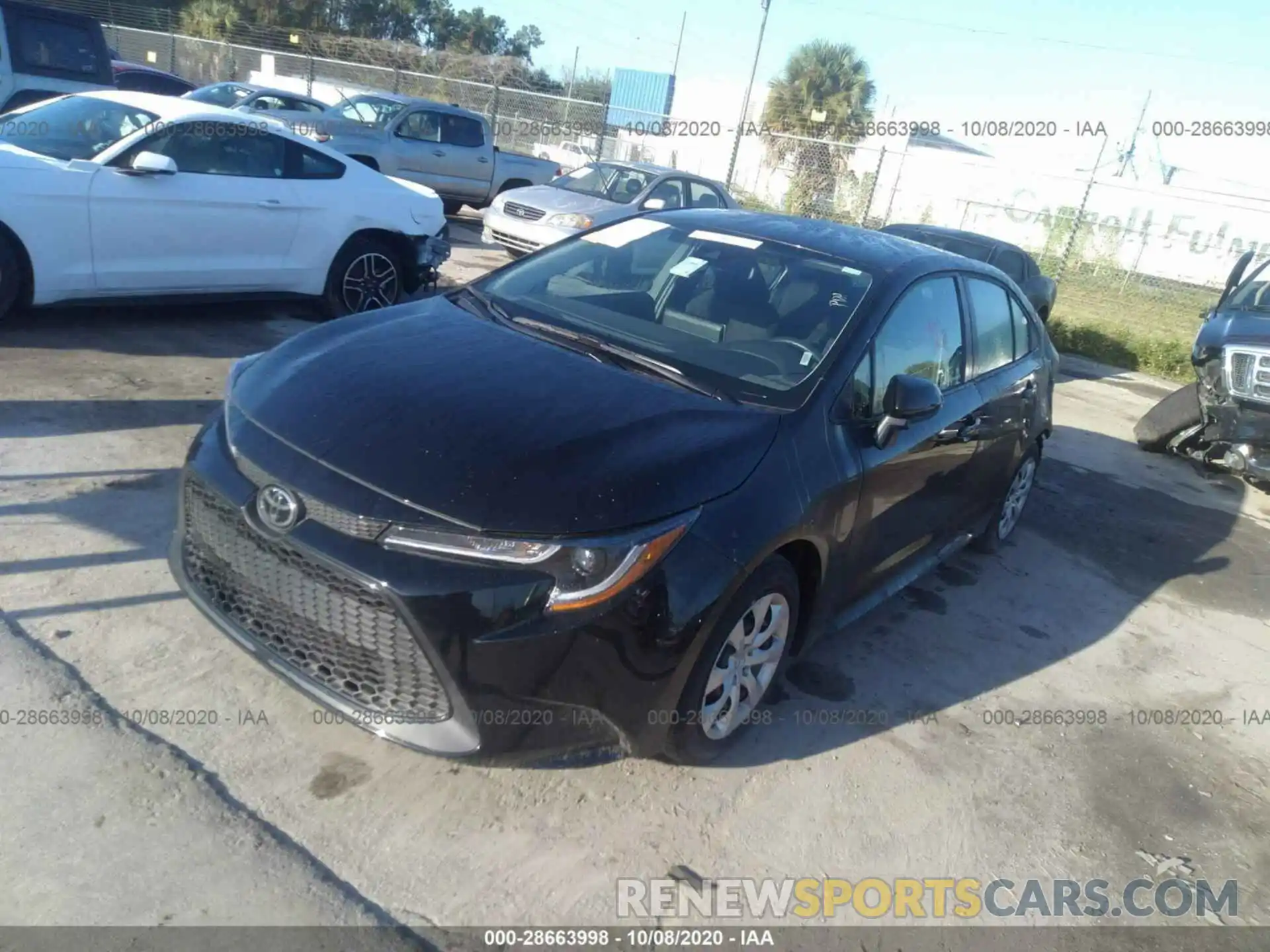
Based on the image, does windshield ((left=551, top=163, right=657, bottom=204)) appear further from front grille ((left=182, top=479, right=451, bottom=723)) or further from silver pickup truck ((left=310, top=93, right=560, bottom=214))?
front grille ((left=182, top=479, right=451, bottom=723))

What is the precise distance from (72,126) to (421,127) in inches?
359

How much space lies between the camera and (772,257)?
4027 millimetres

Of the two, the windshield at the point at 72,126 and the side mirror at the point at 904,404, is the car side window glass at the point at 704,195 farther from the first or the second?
the side mirror at the point at 904,404

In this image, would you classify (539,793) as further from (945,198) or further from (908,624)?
(945,198)

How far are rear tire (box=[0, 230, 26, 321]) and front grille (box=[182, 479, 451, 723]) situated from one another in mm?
4038

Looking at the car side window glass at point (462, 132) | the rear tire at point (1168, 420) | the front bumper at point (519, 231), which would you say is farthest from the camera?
the car side window glass at point (462, 132)

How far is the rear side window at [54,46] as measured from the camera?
11352 millimetres

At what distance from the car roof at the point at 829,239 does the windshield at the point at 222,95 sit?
529 inches

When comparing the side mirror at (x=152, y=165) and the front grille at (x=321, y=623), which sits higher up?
the side mirror at (x=152, y=165)

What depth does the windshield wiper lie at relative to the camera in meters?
3.36

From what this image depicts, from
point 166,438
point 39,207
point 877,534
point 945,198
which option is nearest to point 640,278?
point 877,534

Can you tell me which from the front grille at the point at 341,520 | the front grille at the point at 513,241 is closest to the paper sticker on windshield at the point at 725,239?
the front grille at the point at 341,520

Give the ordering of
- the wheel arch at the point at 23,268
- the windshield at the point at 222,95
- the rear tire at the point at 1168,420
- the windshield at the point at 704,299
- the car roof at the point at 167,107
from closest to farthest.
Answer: the windshield at the point at 704,299, the wheel arch at the point at 23,268, the car roof at the point at 167,107, the rear tire at the point at 1168,420, the windshield at the point at 222,95

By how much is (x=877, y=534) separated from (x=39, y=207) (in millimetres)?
5239
